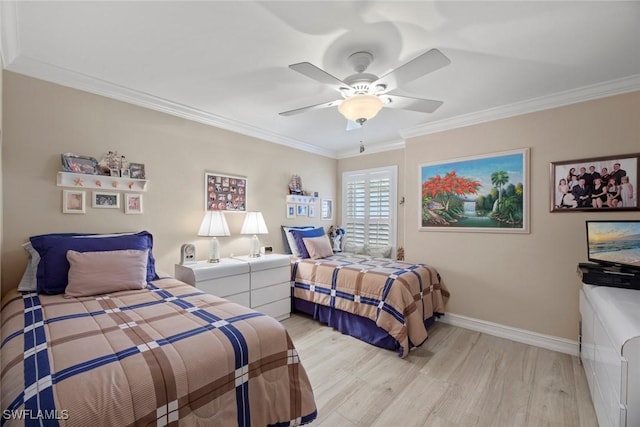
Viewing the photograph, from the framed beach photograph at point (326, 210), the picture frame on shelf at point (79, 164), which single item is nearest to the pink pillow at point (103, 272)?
the picture frame on shelf at point (79, 164)

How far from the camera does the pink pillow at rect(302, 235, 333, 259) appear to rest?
3.49 metres

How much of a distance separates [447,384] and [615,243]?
1692 millimetres

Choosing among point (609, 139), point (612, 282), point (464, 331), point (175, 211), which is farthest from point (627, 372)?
point (175, 211)

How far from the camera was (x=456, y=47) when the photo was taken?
1.77 metres

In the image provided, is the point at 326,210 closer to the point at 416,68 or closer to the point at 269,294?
the point at 269,294

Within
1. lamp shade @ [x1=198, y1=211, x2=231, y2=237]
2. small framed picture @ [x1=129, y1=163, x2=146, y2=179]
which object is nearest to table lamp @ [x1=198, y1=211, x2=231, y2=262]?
lamp shade @ [x1=198, y1=211, x2=231, y2=237]

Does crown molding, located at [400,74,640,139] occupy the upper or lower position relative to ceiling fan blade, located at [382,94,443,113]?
upper

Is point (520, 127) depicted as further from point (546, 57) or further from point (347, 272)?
point (347, 272)

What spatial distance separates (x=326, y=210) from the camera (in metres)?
4.58

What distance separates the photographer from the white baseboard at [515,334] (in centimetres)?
246

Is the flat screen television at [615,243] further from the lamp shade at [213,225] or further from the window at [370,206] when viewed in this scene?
the lamp shade at [213,225]

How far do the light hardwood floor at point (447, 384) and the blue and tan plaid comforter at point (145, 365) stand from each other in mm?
589

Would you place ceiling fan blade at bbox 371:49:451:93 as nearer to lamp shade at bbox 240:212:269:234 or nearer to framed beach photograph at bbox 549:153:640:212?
framed beach photograph at bbox 549:153:640:212

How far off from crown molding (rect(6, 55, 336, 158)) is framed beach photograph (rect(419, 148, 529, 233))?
2233 millimetres
